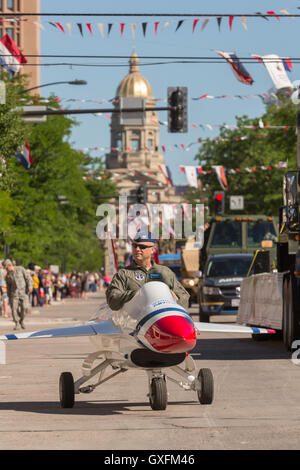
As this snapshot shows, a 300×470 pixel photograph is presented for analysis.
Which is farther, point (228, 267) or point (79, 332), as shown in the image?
point (228, 267)

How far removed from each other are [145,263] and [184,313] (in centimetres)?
106

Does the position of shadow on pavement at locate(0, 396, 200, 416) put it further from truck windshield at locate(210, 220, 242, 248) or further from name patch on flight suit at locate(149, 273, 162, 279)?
truck windshield at locate(210, 220, 242, 248)

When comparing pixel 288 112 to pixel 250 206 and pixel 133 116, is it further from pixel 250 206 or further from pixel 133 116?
pixel 133 116

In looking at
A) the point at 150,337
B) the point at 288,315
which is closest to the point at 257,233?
the point at 288,315

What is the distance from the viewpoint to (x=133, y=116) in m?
33.5

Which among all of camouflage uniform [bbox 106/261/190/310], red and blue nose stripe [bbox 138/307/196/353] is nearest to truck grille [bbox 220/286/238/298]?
camouflage uniform [bbox 106/261/190/310]

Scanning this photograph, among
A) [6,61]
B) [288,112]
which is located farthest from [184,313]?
[288,112]

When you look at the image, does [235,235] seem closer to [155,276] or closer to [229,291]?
[229,291]

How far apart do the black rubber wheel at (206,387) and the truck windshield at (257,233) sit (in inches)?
1019

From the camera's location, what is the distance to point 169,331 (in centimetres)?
1091

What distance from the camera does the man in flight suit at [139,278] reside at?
461 inches

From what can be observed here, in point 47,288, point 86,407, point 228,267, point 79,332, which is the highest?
point 79,332

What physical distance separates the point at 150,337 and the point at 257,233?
2729 centimetres

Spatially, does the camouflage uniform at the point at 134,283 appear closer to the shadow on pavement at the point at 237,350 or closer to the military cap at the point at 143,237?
the military cap at the point at 143,237
